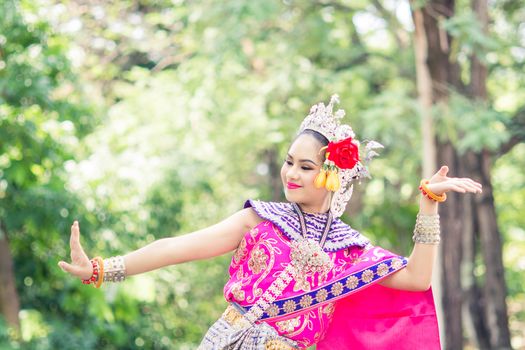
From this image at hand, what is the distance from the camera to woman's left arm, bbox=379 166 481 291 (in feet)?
10.4

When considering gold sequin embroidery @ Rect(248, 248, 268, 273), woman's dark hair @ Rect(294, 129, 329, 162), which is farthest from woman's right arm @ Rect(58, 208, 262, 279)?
woman's dark hair @ Rect(294, 129, 329, 162)

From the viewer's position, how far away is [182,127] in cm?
1108

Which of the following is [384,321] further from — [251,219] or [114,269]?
[114,269]

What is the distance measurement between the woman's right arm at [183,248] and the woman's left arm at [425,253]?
0.55m

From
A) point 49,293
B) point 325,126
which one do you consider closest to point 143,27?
point 49,293

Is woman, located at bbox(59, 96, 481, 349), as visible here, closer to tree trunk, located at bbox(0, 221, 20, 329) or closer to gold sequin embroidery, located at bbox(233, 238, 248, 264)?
gold sequin embroidery, located at bbox(233, 238, 248, 264)

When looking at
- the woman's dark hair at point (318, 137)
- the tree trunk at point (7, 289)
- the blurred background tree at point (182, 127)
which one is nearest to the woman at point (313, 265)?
the woman's dark hair at point (318, 137)

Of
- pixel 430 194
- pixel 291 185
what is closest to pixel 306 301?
pixel 291 185

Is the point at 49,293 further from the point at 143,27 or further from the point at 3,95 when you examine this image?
the point at 143,27

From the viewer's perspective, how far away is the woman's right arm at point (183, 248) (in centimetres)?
325

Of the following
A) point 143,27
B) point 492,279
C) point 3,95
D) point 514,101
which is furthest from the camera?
point 514,101

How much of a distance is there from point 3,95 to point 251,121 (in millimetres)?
4850

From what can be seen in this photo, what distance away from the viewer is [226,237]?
136 inches

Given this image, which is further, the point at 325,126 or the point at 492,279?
the point at 492,279
